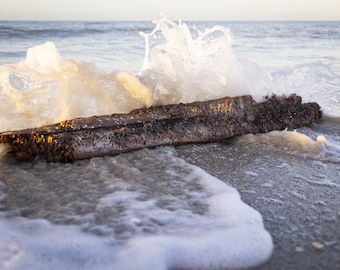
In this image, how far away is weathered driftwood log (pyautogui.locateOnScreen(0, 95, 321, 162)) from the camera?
94.2 inches

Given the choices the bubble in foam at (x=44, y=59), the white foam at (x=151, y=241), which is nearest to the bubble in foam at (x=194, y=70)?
the bubble in foam at (x=44, y=59)

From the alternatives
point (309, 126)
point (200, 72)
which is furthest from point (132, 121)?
point (309, 126)

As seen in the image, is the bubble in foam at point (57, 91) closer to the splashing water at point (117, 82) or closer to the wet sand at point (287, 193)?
the splashing water at point (117, 82)

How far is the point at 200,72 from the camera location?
325 cm

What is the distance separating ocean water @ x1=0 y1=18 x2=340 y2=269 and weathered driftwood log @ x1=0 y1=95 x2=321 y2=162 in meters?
0.08

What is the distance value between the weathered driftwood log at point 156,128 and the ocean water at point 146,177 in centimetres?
8

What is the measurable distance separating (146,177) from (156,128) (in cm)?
60

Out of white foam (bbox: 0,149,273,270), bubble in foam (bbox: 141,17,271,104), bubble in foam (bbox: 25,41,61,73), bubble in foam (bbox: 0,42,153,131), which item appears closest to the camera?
white foam (bbox: 0,149,273,270)

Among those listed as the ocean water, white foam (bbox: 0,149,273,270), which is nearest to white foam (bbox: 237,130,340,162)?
the ocean water

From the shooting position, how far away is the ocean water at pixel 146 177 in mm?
1432

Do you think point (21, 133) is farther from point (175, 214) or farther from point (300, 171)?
point (300, 171)

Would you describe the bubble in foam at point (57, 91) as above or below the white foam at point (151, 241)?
above

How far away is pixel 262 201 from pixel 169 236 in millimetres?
578

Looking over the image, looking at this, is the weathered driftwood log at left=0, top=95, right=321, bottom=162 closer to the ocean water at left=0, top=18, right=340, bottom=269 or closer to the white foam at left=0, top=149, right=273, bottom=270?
the ocean water at left=0, top=18, right=340, bottom=269
